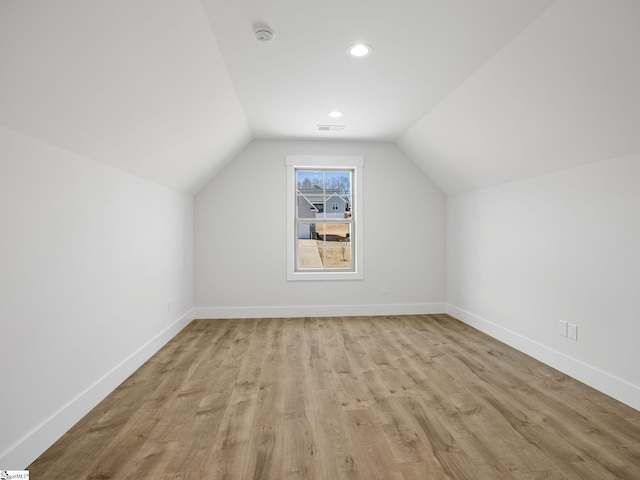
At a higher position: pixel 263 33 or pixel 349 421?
pixel 263 33

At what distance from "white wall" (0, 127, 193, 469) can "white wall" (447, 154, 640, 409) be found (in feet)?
11.9

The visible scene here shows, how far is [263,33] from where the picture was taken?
227cm

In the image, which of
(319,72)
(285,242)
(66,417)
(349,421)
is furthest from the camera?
(285,242)

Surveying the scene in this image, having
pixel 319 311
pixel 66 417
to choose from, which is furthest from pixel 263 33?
pixel 319 311

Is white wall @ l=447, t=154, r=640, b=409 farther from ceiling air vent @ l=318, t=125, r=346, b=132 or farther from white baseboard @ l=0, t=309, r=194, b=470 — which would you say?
white baseboard @ l=0, t=309, r=194, b=470

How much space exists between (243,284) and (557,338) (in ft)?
11.9

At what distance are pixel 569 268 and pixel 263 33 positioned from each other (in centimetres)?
300

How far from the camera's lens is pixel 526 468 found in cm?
174

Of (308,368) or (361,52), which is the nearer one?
(361,52)

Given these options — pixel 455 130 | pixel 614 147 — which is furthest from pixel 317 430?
pixel 455 130

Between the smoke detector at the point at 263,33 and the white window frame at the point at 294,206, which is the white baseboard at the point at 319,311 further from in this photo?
the smoke detector at the point at 263,33

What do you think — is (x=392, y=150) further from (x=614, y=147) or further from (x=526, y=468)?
(x=526, y=468)

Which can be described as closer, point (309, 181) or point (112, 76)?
point (112, 76)

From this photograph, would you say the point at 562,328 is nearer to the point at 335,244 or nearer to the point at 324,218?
the point at 335,244
